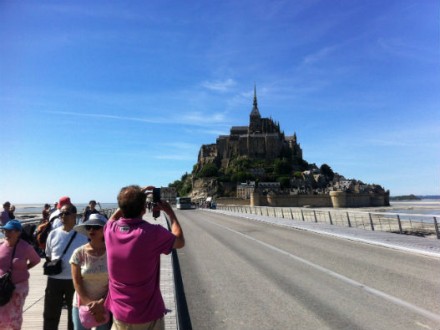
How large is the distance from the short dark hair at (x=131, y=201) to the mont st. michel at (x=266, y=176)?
4043 inches

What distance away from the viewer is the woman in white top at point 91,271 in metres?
3.64

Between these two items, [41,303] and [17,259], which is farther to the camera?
[41,303]

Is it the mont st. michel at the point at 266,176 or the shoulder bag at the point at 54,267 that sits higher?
the mont st. michel at the point at 266,176

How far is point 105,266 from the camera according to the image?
12.3 ft

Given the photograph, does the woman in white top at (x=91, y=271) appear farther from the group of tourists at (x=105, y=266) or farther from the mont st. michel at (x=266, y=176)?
the mont st. michel at (x=266, y=176)

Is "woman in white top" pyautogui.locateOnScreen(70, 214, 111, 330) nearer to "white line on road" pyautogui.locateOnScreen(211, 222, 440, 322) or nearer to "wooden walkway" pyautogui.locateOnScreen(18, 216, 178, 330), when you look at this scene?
"wooden walkway" pyautogui.locateOnScreen(18, 216, 178, 330)

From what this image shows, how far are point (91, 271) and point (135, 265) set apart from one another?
2.99ft

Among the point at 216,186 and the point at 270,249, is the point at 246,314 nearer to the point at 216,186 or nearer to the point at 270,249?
the point at 270,249

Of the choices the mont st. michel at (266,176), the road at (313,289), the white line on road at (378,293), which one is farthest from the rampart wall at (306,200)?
the white line on road at (378,293)

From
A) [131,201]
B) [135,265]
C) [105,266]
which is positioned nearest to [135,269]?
[135,265]

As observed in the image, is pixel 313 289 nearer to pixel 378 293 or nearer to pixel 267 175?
pixel 378 293

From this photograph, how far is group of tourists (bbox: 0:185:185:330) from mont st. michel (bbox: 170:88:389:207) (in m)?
101

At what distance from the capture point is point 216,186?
13800 cm

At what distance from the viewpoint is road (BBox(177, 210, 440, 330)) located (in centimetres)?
545
